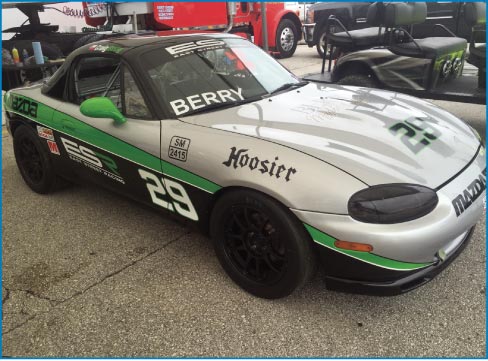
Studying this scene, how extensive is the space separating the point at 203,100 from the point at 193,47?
0.57m

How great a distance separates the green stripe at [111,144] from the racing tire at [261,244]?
208 mm

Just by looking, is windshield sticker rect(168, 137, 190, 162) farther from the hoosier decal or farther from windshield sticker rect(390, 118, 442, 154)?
the hoosier decal

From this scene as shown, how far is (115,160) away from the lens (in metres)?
2.99

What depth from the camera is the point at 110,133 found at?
9.66ft

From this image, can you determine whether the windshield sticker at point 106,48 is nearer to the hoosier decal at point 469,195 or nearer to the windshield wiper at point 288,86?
the windshield wiper at point 288,86

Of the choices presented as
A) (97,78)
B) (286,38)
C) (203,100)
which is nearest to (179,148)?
(203,100)

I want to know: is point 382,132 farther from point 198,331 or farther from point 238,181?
point 198,331

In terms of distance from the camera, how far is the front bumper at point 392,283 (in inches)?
80.6

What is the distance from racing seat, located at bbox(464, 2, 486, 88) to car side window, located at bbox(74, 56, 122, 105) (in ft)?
13.6

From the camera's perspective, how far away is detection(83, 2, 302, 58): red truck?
855 centimetres

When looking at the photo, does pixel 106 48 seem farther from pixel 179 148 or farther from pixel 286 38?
pixel 286 38

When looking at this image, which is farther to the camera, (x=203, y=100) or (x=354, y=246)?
(x=203, y=100)

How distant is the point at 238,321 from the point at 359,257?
797 mm

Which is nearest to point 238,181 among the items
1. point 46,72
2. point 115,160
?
point 115,160
